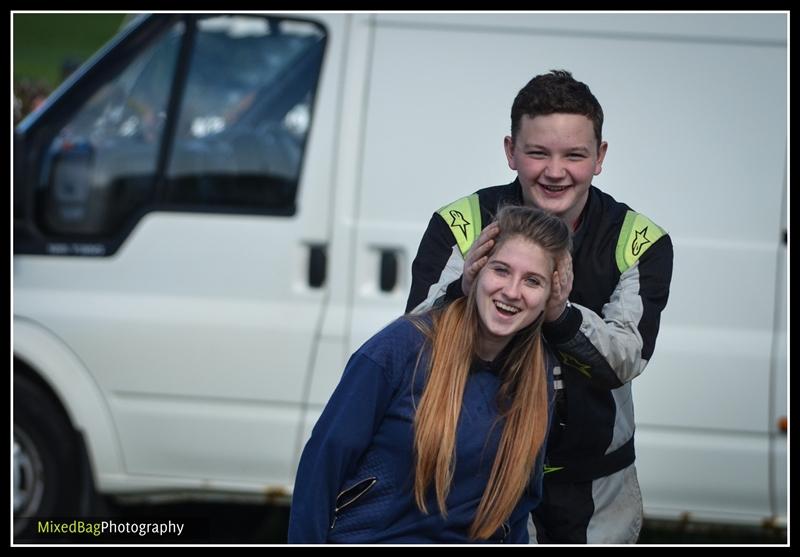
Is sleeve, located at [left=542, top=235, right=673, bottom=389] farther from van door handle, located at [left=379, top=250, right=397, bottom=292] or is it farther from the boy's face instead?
van door handle, located at [left=379, top=250, right=397, bottom=292]

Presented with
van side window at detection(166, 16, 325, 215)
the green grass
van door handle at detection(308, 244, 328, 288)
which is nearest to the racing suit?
van door handle at detection(308, 244, 328, 288)

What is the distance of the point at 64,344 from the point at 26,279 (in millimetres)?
293

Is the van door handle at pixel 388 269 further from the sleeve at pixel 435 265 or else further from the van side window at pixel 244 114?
the sleeve at pixel 435 265

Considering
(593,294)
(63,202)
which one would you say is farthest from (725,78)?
(63,202)

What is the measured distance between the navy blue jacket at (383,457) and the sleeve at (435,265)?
151mm

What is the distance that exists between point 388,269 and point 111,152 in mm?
1190

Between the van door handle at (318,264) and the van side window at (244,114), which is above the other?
the van side window at (244,114)

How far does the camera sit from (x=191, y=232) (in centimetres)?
449

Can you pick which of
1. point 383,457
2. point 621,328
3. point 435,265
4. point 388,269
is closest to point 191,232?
point 388,269

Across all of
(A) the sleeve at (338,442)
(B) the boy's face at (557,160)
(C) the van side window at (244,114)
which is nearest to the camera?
(A) the sleeve at (338,442)

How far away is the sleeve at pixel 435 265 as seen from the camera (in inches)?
101

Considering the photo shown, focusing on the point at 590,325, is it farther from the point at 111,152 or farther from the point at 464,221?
the point at 111,152

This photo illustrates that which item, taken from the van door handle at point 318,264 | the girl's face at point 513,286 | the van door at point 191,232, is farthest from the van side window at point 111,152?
the girl's face at point 513,286
